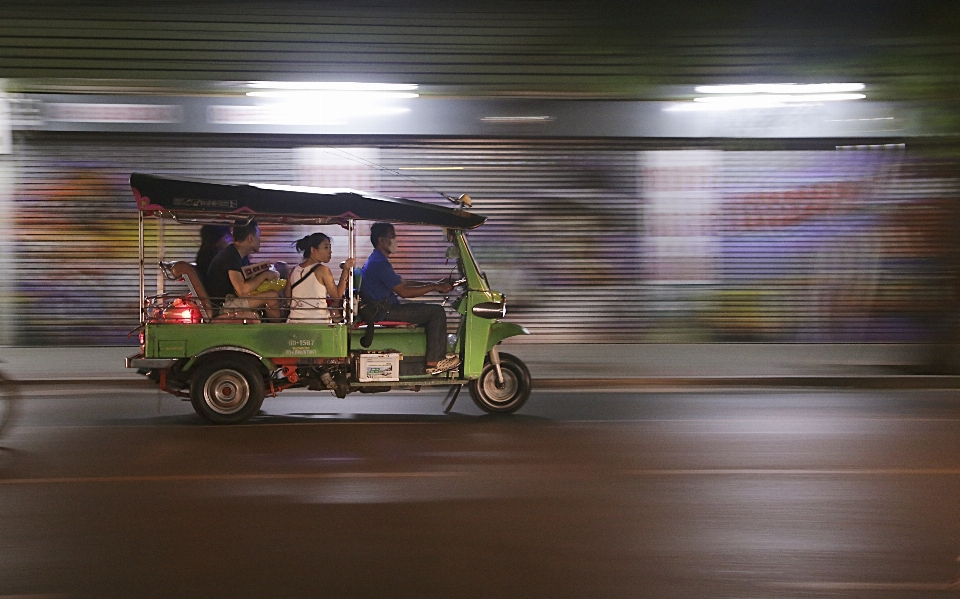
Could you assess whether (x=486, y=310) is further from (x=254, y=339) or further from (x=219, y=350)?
(x=219, y=350)

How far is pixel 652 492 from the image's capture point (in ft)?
21.7

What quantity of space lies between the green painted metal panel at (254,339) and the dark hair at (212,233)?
127cm

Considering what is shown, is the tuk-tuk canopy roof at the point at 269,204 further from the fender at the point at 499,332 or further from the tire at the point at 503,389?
the tire at the point at 503,389

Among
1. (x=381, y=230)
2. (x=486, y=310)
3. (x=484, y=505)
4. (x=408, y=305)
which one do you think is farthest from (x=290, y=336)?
(x=484, y=505)

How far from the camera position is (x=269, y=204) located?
945 centimetres

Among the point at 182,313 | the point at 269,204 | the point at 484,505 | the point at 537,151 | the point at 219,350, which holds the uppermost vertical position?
the point at 537,151

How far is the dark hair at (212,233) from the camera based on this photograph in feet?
34.3

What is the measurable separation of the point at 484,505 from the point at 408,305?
4.00 metres

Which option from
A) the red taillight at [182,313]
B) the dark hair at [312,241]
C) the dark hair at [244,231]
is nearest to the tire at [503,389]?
the dark hair at [312,241]

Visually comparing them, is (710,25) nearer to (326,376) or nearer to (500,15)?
(500,15)

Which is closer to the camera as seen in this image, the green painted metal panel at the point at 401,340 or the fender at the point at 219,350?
the fender at the point at 219,350

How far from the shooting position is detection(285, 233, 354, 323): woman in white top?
9.77 metres

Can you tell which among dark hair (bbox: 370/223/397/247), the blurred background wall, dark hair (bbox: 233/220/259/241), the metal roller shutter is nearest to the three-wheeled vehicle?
dark hair (bbox: 233/220/259/241)

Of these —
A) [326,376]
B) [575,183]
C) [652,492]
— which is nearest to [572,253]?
[575,183]
